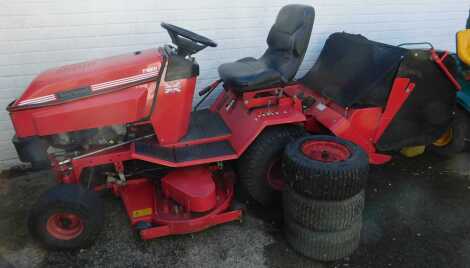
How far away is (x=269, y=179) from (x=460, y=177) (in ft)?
6.12

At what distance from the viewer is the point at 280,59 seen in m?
3.47

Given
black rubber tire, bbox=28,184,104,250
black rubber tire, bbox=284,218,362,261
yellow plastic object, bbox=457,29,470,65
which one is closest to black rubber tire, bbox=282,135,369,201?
black rubber tire, bbox=284,218,362,261

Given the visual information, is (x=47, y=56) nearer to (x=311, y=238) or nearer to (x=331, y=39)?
(x=331, y=39)

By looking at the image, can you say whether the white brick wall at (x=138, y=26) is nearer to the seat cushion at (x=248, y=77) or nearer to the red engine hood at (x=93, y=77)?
the seat cushion at (x=248, y=77)

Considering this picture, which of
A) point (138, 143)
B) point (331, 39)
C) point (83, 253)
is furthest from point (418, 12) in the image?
point (83, 253)

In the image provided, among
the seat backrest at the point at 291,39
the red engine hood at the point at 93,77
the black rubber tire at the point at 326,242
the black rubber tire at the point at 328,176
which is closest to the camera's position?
the black rubber tire at the point at 328,176

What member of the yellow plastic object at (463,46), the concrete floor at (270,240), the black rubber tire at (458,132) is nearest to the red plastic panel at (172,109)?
the concrete floor at (270,240)

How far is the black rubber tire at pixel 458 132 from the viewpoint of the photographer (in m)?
3.69

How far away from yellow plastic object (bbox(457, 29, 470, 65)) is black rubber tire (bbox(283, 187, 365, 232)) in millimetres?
1884

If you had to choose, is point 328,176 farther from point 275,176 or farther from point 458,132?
point 458,132

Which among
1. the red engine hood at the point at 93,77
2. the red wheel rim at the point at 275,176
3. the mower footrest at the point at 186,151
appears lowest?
the red wheel rim at the point at 275,176

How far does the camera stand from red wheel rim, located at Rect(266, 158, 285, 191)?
307 centimetres

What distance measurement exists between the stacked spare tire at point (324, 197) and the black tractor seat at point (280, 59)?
25.8 inches

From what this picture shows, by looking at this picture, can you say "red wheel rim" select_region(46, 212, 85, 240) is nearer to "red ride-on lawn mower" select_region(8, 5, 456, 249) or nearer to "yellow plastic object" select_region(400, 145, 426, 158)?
"red ride-on lawn mower" select_region(8, 5, 456, 249)
